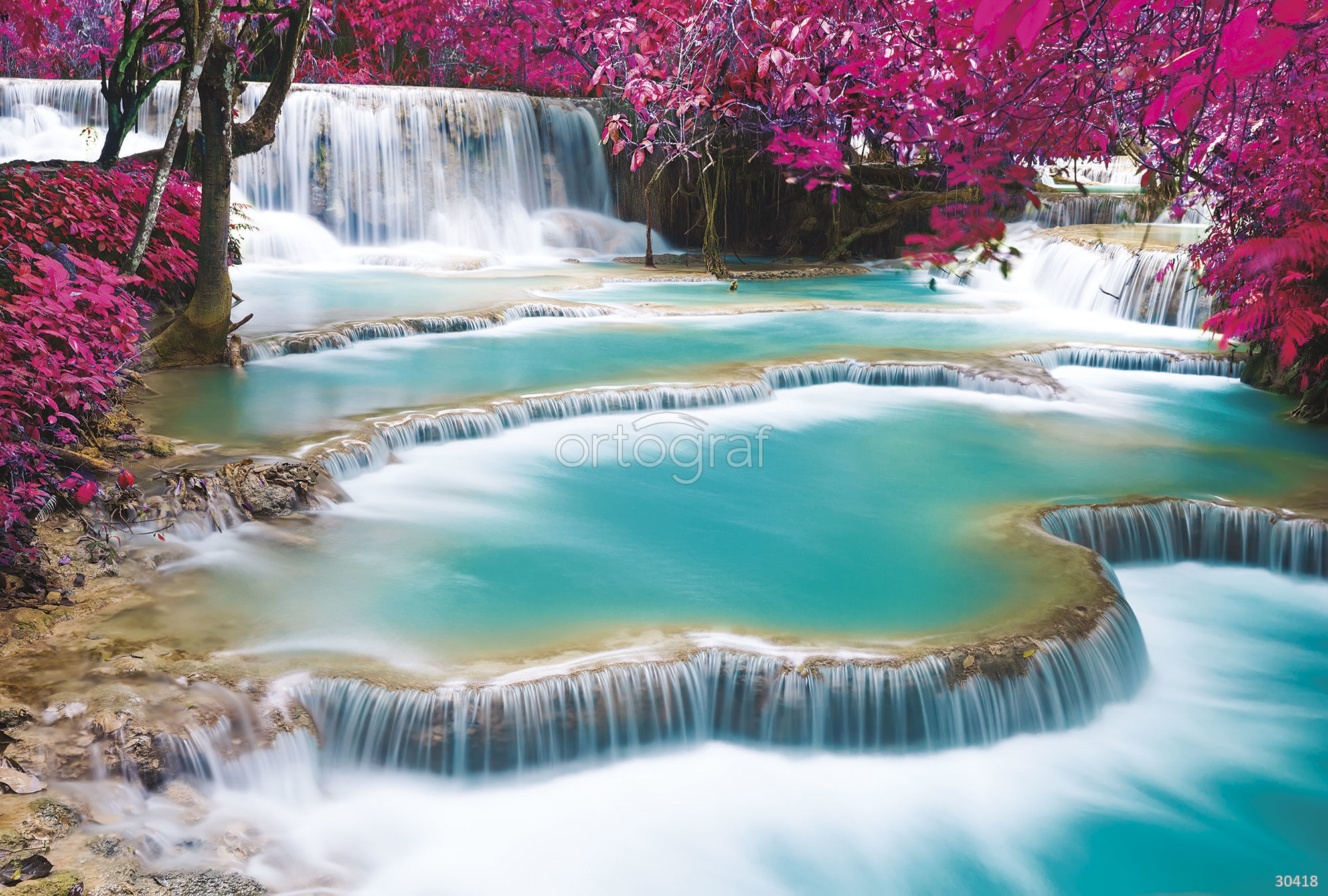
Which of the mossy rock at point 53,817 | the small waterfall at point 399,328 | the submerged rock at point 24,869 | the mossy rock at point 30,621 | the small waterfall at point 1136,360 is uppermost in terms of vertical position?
the small waterfall at point 1136,360

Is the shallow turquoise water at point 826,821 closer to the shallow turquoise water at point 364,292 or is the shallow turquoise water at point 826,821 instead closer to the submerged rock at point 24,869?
the submerged rock at point 24,869

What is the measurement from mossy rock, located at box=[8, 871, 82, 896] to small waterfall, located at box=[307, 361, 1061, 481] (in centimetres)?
349

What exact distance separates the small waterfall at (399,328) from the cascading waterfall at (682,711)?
590cm

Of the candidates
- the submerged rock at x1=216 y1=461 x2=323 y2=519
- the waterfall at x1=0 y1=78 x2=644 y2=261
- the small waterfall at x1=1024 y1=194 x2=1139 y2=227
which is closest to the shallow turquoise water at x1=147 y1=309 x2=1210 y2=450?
the submerged rock at x1=216 y1=461 x2=323 y2=519

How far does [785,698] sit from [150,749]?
8.27 ft

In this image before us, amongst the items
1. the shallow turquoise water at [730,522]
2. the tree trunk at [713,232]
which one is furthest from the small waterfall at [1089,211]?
the shallow turquoise water at [730,522]

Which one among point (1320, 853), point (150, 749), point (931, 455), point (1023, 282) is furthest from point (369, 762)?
point (1023, 282)

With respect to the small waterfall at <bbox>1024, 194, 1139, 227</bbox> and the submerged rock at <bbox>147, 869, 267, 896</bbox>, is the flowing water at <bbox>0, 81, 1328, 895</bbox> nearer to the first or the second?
the submerged rock at <bbox>147, 869, 267, 896</bbox>

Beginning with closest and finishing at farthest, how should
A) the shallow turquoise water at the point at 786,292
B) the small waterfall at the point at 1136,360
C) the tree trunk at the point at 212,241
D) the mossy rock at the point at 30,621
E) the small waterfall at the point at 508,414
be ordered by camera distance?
1. the mossy rock at the point at 30,621
2. the small waterfall at the point at 508,414
3. the tree trunk at the point at 212,241
4. the small waterfall at the point at 1136,360
5. the shallow turquoise water at the point at 786,292

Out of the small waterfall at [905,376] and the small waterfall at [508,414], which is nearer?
the small waterfall at [508,414]

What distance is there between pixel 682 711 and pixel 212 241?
616 cm

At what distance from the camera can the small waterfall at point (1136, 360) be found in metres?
10.2

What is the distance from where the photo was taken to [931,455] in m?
7.35

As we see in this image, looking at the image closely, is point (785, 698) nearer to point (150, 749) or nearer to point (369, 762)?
point (369, 762)
